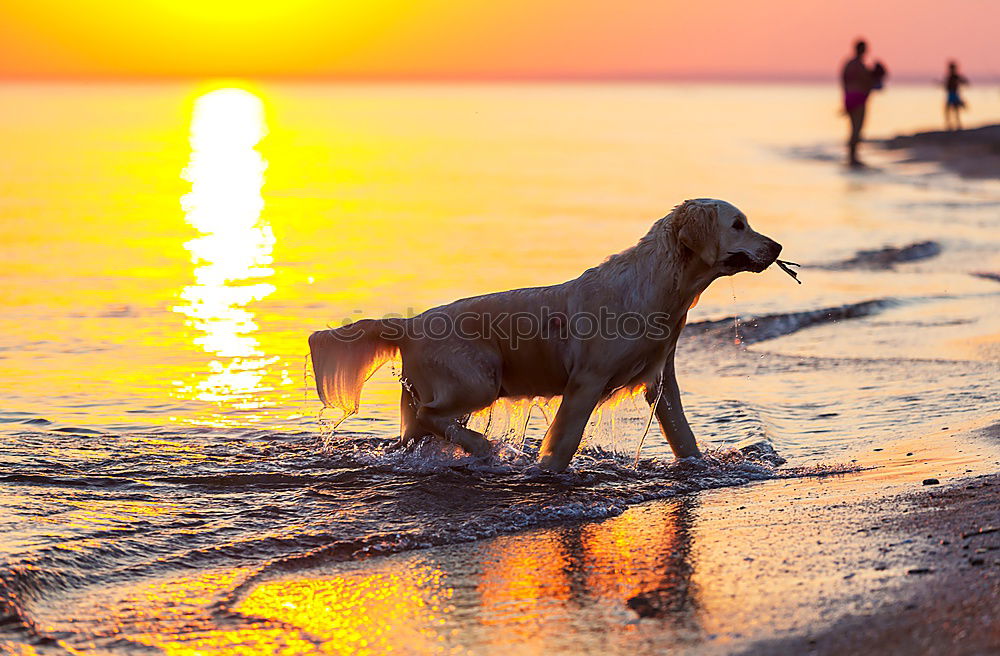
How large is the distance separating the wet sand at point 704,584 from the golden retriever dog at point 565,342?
3.36 feet

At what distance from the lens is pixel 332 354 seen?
8.37m

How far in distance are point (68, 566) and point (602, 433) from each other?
3519mm

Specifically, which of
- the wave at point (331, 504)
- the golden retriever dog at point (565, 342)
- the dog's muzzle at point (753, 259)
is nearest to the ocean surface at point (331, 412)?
the wave at point (331, 504)

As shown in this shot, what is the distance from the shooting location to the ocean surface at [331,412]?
580 cm

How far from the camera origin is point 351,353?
8.34 m

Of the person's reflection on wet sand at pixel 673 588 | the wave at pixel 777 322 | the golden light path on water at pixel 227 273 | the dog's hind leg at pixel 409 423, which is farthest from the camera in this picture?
the wave at pixel 777 322

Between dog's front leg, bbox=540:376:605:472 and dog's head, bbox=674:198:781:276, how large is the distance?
952 mm

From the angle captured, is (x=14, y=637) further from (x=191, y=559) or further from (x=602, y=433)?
(x=602, y=433)

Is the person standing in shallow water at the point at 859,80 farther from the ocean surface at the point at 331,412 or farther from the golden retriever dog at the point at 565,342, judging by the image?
the golden retriever dog at the point at 565,342

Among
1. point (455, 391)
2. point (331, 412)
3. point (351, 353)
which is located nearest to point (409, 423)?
point (455, 391)

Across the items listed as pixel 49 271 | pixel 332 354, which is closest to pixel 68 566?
pixel 332 354

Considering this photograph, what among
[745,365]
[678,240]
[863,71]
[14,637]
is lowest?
[14,637]

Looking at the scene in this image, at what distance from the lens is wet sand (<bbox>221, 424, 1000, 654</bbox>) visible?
480 centimetres

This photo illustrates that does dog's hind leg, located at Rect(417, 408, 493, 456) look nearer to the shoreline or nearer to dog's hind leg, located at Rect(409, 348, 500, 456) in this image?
dog's hind leg, located at Rect(409, 348, 500, 456)
